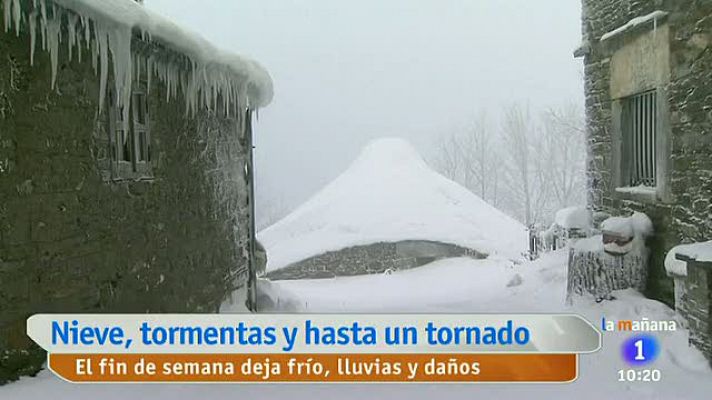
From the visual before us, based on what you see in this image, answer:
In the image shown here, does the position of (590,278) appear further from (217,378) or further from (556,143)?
(556,143)

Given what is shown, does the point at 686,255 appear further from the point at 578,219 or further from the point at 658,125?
the point at 578,219

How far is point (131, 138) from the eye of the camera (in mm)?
3482

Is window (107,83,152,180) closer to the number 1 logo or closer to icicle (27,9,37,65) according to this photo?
icicle (27,9,37,65)

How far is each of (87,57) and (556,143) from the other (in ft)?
75.1

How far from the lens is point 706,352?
306 cm

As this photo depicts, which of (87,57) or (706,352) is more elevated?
(87,57)

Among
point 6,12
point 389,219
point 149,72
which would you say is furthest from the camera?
point 389,219

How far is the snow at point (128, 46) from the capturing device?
106 inches

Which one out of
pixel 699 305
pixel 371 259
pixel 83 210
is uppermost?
pixel 83 210

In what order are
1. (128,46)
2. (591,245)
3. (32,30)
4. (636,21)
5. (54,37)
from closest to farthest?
(32,30), (54,37), (128,46), (636,21), (591,245)

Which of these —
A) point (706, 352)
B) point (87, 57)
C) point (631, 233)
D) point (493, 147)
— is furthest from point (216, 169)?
point (493, 147)

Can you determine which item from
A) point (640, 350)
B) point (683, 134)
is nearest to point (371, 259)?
point (683, 134)
